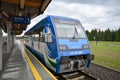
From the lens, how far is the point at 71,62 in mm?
7758

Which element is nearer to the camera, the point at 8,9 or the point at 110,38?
the point at 8,9

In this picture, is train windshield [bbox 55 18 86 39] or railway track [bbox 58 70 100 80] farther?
train windshield [bbox 55 18 86 39]

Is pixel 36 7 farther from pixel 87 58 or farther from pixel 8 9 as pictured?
pixel 87 58

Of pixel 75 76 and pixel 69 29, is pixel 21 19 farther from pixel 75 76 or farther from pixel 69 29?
pixel 75 76

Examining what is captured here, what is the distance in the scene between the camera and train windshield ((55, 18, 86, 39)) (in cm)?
811

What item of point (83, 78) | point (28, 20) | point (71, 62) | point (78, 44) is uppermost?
point (28, 20)

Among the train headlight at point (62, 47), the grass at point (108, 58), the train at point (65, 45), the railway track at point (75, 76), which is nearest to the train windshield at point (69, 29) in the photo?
the train at point (65, 45)

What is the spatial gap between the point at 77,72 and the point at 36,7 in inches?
237

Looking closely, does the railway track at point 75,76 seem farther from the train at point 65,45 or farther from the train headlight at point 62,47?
the train headlight at point 62,47

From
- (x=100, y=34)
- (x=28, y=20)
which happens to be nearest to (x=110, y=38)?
(x=100, y=34)

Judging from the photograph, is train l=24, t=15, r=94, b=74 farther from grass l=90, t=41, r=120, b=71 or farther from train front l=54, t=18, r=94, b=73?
grass l=90, t=41, r=120, b=71

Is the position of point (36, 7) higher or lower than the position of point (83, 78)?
higher

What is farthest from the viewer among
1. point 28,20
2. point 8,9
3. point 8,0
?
point 28,20

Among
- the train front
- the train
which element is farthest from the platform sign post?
the train front
